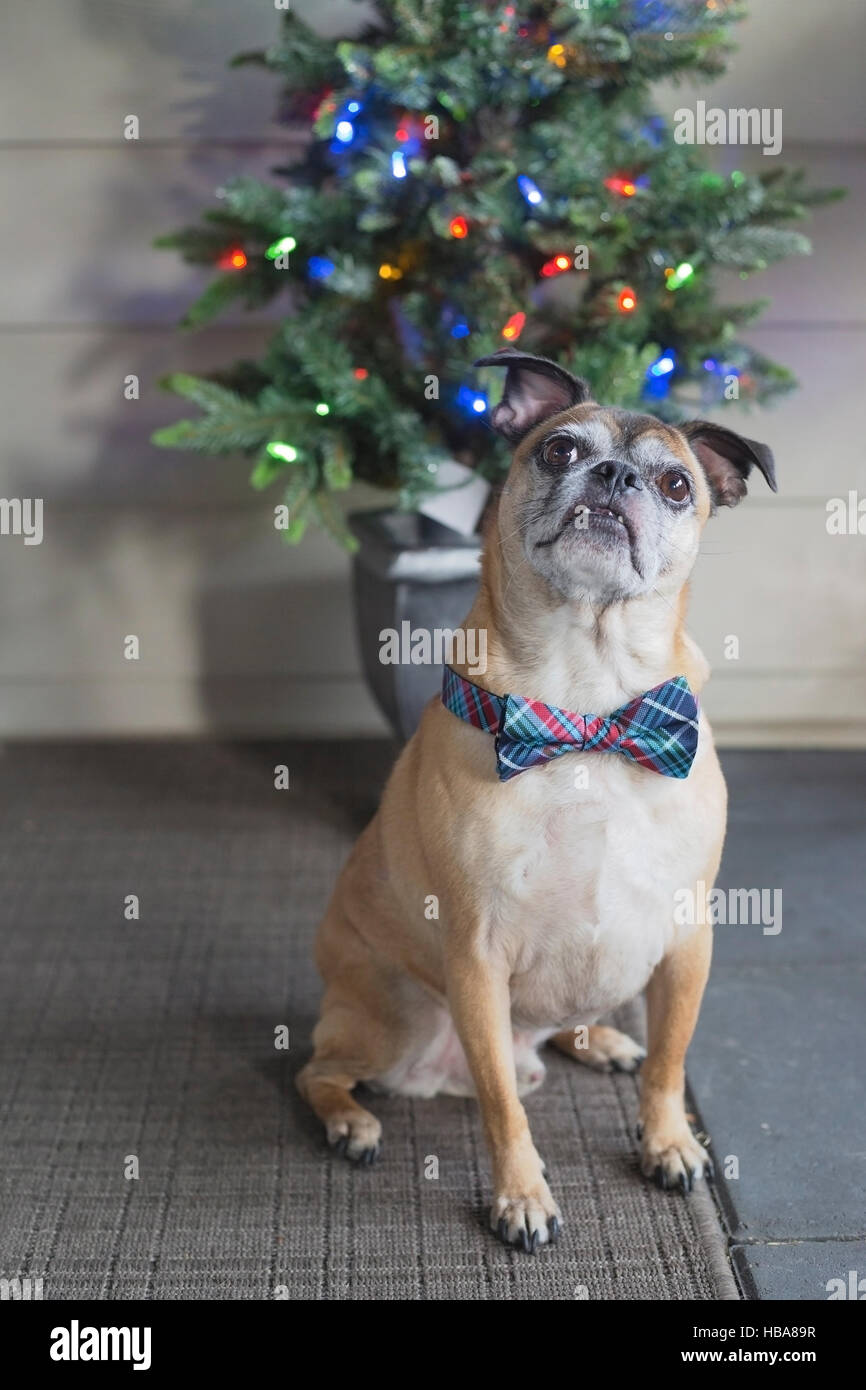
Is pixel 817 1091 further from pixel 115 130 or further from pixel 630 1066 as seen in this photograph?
pixel 115 130

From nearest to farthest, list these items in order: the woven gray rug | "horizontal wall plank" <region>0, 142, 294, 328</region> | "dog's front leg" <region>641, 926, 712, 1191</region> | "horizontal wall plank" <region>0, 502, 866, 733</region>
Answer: the woven gray rug, "dog's front leg" <region>641, 926, 712, 1191</region>, "horizontal wall plank" <region>0, 142, 294, 328</region>, "horizontal wall plank" <region>0, 502, 866, 733</region>

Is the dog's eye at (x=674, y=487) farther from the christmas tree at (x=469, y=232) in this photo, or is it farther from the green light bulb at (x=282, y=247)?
the green light bulb at (x=282, y=247)

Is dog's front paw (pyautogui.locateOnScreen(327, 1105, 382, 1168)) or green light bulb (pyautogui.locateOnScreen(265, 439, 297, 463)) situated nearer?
dog's front paw (pyautogui.locateOnScreen(327, 1105, 382, 1168))

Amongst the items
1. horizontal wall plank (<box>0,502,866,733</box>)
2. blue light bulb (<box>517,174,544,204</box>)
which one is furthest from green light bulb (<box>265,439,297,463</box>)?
horizontal wall plank (<box>0,502,866,733</box>)

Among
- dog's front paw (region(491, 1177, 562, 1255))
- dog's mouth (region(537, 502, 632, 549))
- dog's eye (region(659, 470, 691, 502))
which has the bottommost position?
dog's front paw (region(491, 1177, 562, 1255))

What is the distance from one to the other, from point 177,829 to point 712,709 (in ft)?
5.38

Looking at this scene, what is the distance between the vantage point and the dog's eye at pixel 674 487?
1.73 meters

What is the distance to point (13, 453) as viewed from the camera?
3.79m

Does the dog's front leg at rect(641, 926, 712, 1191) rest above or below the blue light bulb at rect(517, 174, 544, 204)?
below

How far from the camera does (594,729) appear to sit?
1.73m

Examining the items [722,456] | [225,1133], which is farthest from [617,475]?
[225,1133]

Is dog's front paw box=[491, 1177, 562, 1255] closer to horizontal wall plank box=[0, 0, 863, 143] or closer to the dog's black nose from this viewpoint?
the dog's black nose

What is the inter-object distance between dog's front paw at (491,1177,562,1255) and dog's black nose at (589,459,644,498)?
0.98 metres

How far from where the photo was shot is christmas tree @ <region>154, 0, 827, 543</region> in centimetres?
273
